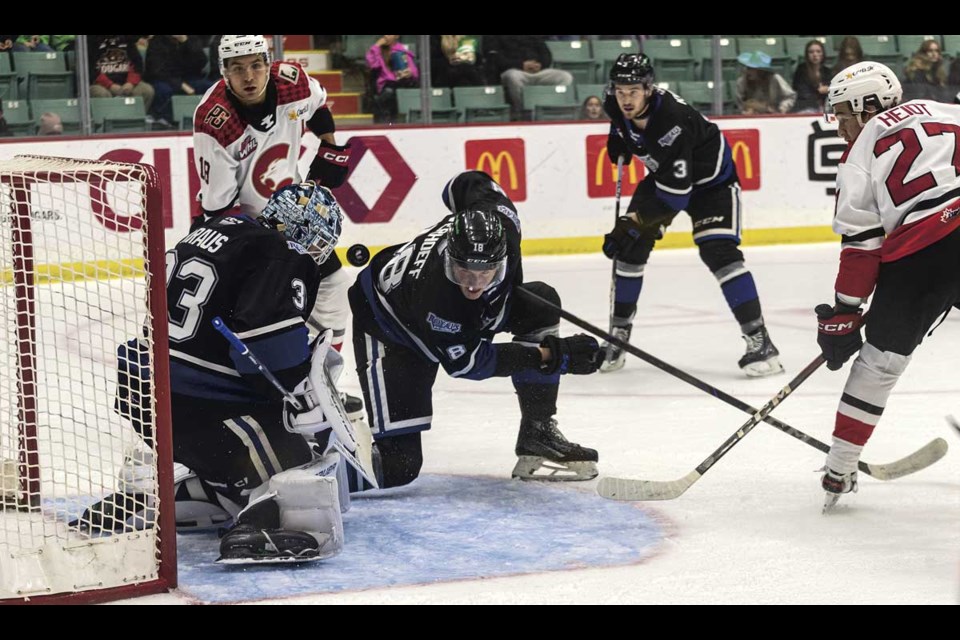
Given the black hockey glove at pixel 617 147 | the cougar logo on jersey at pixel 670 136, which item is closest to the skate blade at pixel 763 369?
the cougar logo on jersey at pixel 670 136

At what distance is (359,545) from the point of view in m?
2.92

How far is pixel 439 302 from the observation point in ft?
10.2

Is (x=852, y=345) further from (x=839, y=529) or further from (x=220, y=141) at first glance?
(x=220, y=141)

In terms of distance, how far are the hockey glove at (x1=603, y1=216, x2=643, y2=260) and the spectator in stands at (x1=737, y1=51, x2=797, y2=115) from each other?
3.67 m

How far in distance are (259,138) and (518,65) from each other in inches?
168

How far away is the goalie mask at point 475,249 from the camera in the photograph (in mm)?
2998

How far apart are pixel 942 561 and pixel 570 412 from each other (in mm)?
1697

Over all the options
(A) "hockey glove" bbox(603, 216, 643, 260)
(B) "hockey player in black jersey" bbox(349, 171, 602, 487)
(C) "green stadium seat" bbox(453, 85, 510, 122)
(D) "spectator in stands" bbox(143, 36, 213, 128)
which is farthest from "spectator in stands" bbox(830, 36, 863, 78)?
(B) "hockey player in black jersey" bbox(349, 171, 602, 487)

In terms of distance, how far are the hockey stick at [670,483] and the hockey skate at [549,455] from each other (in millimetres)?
210

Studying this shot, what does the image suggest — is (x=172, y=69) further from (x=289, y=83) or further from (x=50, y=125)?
(x=289, y=83)

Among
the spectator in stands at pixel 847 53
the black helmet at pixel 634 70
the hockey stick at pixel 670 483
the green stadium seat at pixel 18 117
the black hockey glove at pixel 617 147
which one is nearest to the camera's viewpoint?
the hockey stick at pixel 670 483

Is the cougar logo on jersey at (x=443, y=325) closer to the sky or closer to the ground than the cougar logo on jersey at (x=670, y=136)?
closer to the ground

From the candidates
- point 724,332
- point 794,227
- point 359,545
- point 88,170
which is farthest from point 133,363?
point 794,227

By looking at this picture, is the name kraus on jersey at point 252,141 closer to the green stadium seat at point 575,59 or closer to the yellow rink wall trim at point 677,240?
Result: the yellow rink wall trim at point 677,240
